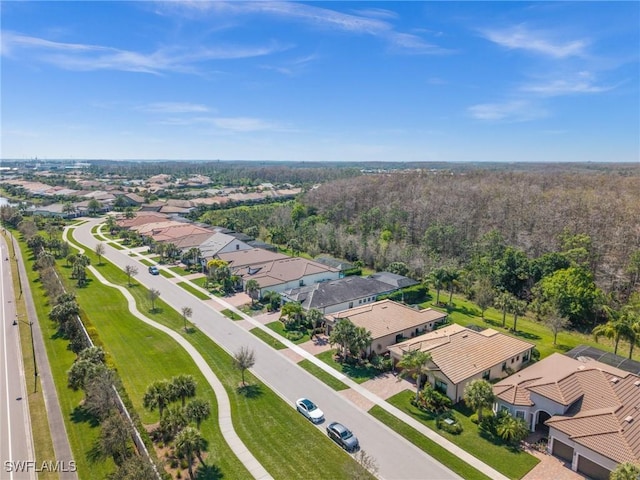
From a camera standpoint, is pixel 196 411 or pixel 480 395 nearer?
pixel 196 411

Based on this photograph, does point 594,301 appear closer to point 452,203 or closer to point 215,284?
point 452,203

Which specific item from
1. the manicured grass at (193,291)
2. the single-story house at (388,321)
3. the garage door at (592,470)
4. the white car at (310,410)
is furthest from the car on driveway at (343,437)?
the manicured grass at (193,291)

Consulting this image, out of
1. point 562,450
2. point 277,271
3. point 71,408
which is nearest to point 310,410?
point 562,450

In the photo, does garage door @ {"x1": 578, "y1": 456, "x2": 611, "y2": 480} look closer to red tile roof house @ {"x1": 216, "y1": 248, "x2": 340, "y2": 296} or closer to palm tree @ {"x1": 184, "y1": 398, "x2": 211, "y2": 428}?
palm tree @ {"x1": 184, "y1": 398, "x2": 211, "y2": 428}

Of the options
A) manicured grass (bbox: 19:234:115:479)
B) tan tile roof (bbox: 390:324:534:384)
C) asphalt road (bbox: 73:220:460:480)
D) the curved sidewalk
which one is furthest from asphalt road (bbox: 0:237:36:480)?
tan tile roof (bbox: 390:324:534:384)

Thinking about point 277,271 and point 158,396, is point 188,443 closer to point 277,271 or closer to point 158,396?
point 158,396

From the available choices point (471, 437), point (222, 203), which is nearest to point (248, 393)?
point (471, 437)

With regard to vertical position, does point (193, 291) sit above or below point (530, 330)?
above
